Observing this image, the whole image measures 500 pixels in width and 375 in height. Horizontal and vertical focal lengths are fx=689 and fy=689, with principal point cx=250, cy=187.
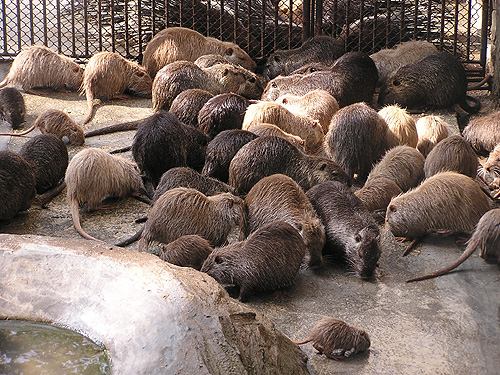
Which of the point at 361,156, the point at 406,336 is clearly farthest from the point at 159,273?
the point at 361,156

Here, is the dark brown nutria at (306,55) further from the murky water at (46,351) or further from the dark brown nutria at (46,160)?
the murky water at (46,351)

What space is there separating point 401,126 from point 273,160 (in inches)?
53.6

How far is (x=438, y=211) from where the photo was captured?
4348 millimetres

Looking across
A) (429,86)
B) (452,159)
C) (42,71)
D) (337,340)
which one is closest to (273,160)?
(452,159)

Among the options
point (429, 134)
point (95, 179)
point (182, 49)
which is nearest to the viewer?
point (95, 179)

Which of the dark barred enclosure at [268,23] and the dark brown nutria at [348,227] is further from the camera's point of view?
the dark barred enclosure at [268,23]

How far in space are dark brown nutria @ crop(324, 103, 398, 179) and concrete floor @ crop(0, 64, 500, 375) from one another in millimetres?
1019

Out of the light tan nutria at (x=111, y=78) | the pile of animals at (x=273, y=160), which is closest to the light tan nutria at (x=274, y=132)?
the pile of animals at (x=273, y=160)

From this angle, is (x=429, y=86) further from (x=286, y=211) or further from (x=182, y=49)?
(x=286, y=211)

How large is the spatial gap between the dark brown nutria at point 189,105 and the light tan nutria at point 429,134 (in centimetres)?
185

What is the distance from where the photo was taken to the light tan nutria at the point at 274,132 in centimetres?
529

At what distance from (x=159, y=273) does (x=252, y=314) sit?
16.6 inches

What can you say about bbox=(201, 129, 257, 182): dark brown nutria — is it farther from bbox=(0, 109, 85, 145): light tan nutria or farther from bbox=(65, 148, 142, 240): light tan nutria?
bbox=(0, 109, 85, 145): light tan nutria

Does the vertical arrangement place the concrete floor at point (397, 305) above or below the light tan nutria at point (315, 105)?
below
